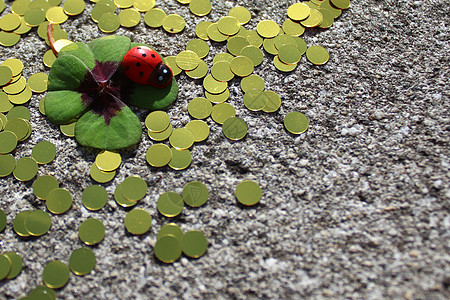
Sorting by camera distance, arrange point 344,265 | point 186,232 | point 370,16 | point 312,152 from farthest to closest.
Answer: point 370,16 → point 312,152 → point 186,232 → point 344,265

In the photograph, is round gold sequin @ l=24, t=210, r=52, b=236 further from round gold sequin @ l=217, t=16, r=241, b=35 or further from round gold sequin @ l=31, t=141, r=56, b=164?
round gold sequin @ l=217, t=16, r=241, b=35

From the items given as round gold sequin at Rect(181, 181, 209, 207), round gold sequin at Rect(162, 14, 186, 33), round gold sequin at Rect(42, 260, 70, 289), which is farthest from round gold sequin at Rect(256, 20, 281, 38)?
round gold sequin at Rect(42, 260, 70, 289)

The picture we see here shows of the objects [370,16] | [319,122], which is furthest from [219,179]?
[370,16]

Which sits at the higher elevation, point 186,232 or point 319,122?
point 319,122

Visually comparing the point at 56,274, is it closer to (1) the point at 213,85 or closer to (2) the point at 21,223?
(2) the point at 21,223

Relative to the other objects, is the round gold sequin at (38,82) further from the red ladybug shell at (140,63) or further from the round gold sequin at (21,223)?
the round gold sequin at (21,223)

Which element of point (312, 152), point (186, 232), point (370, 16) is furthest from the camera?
point (370, 16)

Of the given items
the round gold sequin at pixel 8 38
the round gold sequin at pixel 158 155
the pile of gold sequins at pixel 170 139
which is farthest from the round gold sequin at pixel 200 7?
the round gold sequin at pixel 8 38

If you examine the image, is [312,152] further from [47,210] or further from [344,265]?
[47,210]

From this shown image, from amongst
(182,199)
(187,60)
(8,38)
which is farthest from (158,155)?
(8,38)
